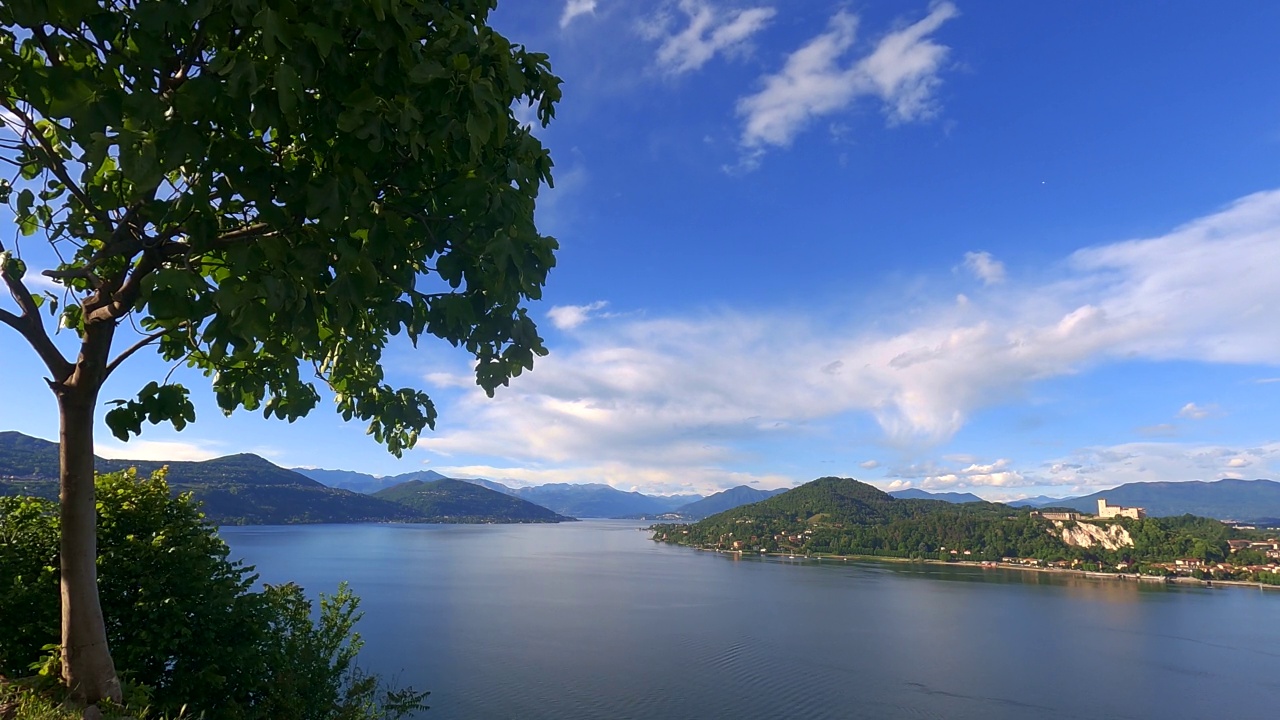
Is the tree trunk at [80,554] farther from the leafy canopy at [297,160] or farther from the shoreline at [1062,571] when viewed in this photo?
the shoreline at [1062,571]

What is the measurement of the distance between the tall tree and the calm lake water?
88.8 feet

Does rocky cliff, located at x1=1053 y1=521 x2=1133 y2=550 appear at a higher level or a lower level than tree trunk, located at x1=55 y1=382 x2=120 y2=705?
lower

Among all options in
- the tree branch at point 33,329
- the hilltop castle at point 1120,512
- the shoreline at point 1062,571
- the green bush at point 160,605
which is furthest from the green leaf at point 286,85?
the hilltop castle at point 1120,512

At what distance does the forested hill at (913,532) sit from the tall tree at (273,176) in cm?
12156

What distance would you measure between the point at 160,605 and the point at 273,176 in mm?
6942

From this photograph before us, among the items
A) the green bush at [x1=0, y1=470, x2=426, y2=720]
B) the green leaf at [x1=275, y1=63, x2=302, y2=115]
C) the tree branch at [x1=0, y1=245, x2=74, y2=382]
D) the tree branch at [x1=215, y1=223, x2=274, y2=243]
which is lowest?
the green bush at [x1=0, y1=470, x2=426, y2=720]

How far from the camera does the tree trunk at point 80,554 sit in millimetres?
3625

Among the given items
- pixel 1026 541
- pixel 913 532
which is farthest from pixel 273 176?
pixel 913 532

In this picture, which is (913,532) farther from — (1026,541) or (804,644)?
(804,644)

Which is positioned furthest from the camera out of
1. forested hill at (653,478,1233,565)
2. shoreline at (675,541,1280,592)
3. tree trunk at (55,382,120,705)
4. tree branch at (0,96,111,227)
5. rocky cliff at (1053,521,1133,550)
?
rocky cliff at (1053,521,1133,550)

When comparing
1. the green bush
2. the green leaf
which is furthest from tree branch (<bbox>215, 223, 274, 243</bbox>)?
the green bush

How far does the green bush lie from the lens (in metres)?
6.52

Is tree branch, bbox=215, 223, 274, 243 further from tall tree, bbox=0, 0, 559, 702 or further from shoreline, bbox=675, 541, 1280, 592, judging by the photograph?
shoreline, bbox=675, 541, 1280, 592

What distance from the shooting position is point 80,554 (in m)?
3.73
